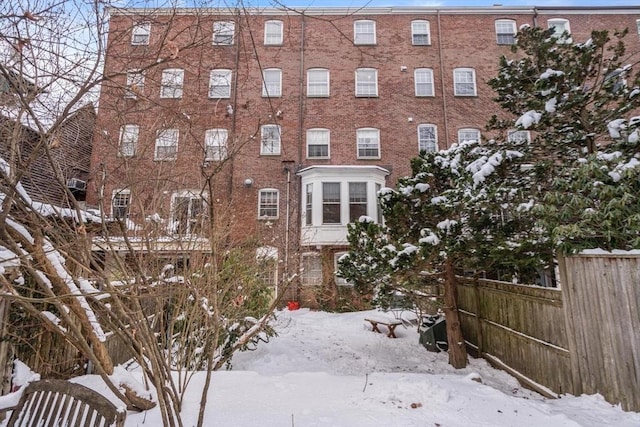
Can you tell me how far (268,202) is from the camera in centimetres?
1562

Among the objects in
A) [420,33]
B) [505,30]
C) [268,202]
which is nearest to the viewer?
[268,202]

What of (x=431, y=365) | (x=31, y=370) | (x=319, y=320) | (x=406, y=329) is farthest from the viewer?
(x=319, y=320)

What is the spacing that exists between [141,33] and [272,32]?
16192 mm

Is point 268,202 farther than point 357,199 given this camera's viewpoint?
Yes

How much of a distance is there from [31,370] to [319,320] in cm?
850

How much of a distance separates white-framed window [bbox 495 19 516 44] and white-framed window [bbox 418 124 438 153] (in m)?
5.94

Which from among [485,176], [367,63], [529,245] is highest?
[367,63]

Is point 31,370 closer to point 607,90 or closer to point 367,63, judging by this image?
point 607,90

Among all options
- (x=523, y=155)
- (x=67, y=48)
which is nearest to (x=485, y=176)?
(x=523, y=155)

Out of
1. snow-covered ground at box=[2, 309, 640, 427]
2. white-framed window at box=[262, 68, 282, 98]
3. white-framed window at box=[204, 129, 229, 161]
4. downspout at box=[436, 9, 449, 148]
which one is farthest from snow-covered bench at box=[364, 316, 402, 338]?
white-framed window at box=[262, 68, 282, 98]

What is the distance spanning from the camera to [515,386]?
5828 millimetres

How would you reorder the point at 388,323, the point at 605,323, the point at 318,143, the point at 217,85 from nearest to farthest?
the point at 217,85, the point at 605,323, the point at 388,323, the point at 318,143

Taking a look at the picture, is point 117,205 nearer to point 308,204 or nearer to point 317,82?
point 308,204

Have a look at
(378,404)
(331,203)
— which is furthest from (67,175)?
(331,203)
